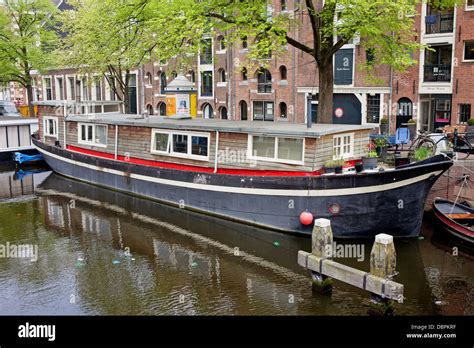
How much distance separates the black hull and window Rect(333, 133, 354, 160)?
1.77m

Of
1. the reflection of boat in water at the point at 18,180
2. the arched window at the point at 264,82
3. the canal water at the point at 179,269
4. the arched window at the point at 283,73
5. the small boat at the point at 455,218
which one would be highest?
the arched window at the point at 283,73

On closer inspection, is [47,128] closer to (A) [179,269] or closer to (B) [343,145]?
(A) [179,269]

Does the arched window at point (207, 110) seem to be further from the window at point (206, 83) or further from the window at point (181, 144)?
the window at point (181, 144)

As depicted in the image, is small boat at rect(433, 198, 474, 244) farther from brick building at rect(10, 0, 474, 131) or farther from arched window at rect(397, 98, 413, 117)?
arched window at rect(397, 98, 413, 117)

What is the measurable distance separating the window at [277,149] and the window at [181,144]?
210cm

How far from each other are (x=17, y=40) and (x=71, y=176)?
16029mm

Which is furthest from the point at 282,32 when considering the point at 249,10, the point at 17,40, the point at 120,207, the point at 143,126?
the point at 17,40

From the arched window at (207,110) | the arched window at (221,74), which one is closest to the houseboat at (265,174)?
the arched window at (221,74)

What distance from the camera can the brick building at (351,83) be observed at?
90.5ft

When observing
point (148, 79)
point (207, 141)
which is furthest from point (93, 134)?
point (148, 79)

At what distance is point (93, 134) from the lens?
2386cm

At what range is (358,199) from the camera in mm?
A: 14852

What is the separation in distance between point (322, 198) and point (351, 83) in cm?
1855
